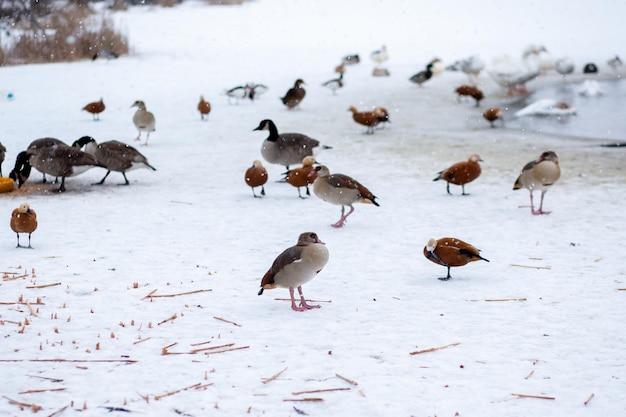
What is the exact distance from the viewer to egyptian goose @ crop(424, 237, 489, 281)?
27.2 ft

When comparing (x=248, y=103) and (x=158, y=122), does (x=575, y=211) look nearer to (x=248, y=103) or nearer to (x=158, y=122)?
(x=158, y=122)

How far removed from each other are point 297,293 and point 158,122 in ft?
49.7

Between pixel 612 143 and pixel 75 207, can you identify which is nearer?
pixel 75 207

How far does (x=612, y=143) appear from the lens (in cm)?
1867

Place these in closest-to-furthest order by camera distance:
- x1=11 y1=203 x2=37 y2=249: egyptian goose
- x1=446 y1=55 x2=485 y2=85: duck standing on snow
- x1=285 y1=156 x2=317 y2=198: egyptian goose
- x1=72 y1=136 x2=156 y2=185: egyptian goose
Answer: x1=11 y1=203 x2=37 y2=249: egyptian goose → x1=285 y1=156 x2=317 y2=198: egyptian goose → x1=72 y1=136 x2=156 y2=185: egyptian goose → x1=446 y1=55 x2=485 y2=85: duck standing on snow

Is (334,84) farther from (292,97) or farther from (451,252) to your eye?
(451,252)

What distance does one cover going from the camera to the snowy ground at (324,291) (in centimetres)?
557

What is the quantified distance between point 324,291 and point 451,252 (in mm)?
1452

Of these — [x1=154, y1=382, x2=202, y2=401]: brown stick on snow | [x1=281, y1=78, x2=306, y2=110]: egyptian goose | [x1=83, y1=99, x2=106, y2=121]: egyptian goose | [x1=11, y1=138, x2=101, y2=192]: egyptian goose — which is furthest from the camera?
[x1=281, y1=78, x2=306, y2=110]: egyptian goose

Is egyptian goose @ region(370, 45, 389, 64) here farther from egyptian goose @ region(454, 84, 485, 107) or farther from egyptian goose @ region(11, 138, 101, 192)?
egyptian goose @ region(11, 138, 101, 192)

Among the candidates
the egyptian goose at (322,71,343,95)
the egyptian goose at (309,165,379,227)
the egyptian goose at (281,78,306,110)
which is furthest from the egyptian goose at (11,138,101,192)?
the egyptian goose at (322,71,343,95)

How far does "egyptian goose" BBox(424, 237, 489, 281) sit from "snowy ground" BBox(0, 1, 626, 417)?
0.30m

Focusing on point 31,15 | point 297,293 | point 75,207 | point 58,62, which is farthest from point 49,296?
point 31,15

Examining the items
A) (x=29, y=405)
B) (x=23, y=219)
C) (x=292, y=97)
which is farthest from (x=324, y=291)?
(x=292, y=97)
